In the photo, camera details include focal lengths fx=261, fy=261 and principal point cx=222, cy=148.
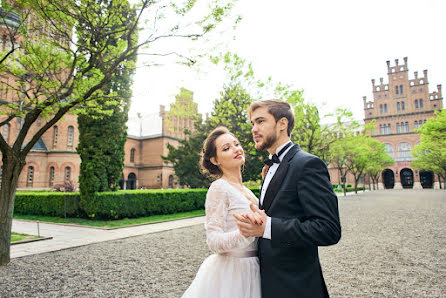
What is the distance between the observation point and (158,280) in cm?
474

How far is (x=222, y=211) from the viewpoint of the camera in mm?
1891

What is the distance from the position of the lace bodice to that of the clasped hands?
343 millimetres

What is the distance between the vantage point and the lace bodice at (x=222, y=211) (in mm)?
1800

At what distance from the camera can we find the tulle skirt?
189cm

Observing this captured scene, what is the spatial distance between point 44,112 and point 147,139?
1473 inches

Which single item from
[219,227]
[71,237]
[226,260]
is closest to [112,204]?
[71,237]

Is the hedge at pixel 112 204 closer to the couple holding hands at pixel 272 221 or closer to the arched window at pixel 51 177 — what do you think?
the couple holding hands at pixel 272 221

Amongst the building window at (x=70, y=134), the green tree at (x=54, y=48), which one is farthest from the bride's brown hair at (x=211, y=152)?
the building window at (x=70, y=134)

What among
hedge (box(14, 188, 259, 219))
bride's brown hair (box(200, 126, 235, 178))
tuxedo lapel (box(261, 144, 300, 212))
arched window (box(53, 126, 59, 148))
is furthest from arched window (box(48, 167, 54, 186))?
tuxedo lapel (box(261, 144, 300, 212))

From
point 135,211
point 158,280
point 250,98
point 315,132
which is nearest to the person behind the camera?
point 158,280

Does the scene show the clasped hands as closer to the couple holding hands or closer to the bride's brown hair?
the couple holding hands

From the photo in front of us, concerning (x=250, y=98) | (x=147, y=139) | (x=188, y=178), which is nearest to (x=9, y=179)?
(x=250, y=98)

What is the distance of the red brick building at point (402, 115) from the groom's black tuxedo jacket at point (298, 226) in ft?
209

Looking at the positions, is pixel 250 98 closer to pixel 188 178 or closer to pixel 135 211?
pixel 135 211
